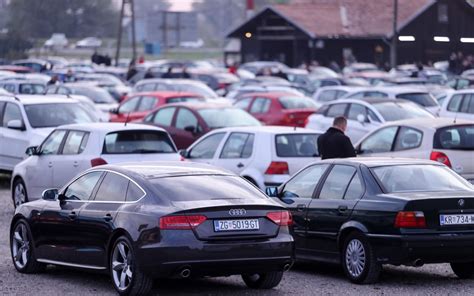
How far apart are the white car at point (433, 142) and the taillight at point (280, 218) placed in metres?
7.12

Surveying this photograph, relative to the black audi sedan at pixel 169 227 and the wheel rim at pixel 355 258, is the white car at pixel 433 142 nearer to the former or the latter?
the wheel rim at pixel 355 258

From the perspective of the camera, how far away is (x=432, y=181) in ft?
44.0

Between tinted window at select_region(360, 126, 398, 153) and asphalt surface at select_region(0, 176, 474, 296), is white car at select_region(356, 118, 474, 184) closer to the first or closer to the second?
tinted window at select_region(360, 126, 398, 153)

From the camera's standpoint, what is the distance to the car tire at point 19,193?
20.3 meters

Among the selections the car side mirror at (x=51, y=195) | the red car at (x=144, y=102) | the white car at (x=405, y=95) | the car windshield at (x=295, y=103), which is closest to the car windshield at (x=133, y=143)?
the car side mirror at (x=51, y=195)

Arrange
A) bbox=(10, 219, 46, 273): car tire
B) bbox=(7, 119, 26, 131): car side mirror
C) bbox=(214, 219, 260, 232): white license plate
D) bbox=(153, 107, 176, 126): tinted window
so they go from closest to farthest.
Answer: bbox=(214, 219, 260, 232): white license plate → bbox=(10, 219, 46, 273): car tire → bbox=(7, 119, 26, 131): car side mirror → bbox=(153, 107, 176, 126): tinted window

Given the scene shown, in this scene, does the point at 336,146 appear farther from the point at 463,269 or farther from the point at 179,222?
the point at 179,222

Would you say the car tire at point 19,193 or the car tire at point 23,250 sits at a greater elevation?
the car tire at point 23,250

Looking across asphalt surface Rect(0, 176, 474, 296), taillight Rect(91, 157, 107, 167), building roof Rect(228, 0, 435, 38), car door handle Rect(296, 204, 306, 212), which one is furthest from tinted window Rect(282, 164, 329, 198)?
building roof Rect(228, 0, 435, 38)

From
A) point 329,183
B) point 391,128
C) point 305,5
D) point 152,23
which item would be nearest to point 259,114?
point 391,128

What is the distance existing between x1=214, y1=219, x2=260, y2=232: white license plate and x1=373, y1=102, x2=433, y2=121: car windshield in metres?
16.1

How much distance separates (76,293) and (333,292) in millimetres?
2439

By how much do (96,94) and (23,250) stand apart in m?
25.0

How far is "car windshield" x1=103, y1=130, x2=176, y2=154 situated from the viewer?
18.9 meters
